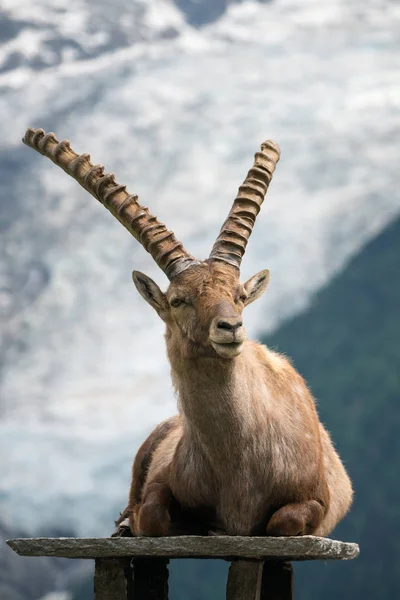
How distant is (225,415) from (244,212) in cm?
189

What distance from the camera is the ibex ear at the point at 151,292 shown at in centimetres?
838

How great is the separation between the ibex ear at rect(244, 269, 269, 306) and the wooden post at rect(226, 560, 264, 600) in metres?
2.20

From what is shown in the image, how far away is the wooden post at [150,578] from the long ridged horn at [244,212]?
2.68 meters

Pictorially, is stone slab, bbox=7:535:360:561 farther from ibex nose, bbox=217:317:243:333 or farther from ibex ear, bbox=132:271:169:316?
ibex ear, bbox=132:271:169:316

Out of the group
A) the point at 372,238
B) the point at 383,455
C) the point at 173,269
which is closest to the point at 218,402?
the point at 173,269

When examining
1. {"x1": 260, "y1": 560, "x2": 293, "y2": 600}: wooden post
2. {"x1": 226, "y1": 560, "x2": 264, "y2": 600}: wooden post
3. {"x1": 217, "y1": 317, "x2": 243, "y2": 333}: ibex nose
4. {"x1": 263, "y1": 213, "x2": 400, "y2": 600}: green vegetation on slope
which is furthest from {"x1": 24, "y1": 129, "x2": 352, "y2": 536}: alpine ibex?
{"x1": 263, "y1": 213, "x2": 400, "y2": 600}: green vegetation on slope

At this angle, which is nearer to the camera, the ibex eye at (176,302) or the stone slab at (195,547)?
the stone slab at (195,547)

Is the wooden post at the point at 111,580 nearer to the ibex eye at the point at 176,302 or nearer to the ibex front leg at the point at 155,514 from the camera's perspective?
the ibex front leg at the point at 155,514

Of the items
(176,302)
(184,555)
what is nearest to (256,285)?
(176,302)

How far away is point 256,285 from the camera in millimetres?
8516

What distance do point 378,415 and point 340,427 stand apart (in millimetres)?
1170

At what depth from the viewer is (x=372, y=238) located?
28125mm

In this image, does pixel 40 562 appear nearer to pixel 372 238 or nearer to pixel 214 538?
pixel 372 238

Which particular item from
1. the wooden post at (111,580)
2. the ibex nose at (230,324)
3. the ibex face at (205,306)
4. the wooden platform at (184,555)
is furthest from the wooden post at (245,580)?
the ibex nose at (230,324)
